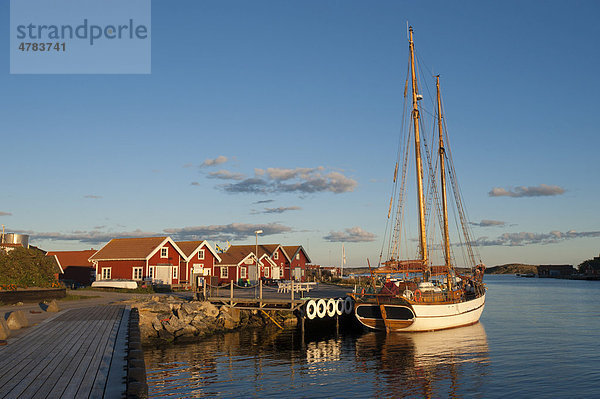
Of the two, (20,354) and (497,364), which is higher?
(20,354)

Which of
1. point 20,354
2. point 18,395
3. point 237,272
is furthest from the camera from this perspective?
point 237,272

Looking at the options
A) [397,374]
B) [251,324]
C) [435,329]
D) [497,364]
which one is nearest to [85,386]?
[397,374]

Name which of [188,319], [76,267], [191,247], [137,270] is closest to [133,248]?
[137,270]

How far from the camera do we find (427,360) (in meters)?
25.4

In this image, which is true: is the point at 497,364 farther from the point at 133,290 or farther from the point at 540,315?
the point at 133,290

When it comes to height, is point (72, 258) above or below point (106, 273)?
above

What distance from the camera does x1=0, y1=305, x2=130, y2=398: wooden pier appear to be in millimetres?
10719

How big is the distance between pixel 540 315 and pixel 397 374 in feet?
116

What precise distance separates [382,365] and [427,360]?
8.81 ft

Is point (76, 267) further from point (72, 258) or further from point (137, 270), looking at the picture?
point (137, 270)

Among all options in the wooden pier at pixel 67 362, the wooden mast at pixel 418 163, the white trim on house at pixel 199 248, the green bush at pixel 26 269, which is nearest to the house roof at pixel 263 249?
the white trim on house at pixel 199 248

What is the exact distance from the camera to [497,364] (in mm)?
25109

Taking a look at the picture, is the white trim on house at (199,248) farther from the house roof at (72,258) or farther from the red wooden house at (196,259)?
the house roof at (72,258)

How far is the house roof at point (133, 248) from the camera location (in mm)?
54000
